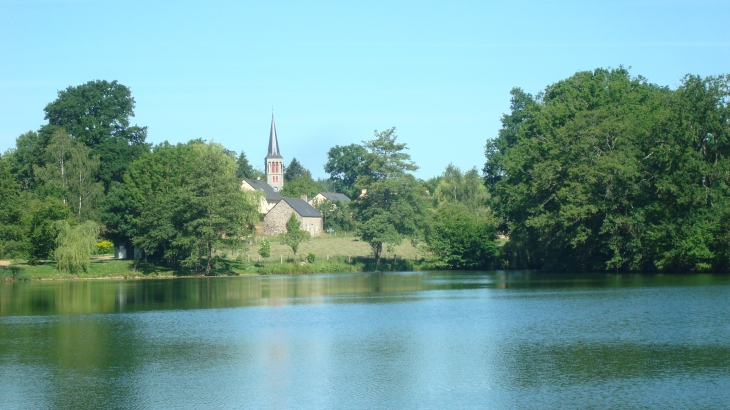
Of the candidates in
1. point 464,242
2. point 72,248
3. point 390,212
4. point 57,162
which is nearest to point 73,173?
point 57,162

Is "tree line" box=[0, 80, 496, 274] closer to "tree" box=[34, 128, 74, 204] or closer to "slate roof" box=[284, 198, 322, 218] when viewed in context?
"tree" box=[34, 128, 74, 204]

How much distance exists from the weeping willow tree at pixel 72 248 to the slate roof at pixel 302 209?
44.4m

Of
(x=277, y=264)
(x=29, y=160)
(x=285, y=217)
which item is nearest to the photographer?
(x=277, y=264)

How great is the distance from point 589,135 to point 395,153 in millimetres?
24509

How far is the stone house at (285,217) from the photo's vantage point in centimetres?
10119

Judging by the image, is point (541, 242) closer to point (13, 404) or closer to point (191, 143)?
point (191, 143)

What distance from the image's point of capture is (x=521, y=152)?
64.1 metres

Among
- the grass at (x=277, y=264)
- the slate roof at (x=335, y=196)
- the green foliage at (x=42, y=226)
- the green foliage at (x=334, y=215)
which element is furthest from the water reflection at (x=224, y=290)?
the slate roof at (x=335, y=196)

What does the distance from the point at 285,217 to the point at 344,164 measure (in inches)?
2447

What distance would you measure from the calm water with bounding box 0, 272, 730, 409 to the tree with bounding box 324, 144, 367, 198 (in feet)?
399

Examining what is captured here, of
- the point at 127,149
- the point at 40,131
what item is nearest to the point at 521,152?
the point at 127,149

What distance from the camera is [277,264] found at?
69062 mm

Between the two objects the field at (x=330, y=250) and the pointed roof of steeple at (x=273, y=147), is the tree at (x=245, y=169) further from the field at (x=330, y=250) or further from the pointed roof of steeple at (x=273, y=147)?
the field at (x=330, y=250)

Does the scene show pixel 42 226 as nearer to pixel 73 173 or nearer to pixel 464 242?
pixel 73 173
